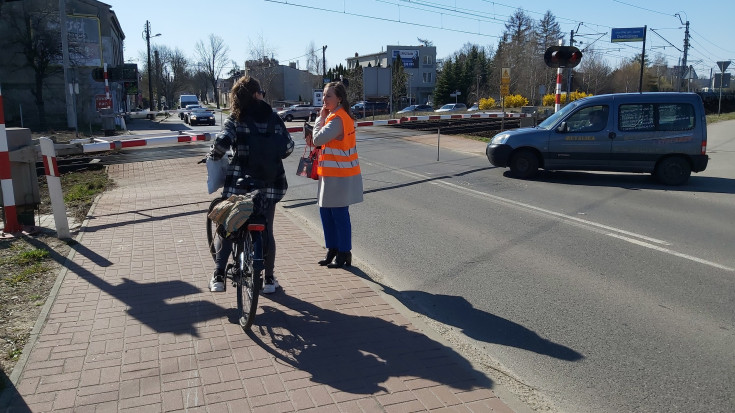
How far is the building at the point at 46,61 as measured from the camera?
38.8m

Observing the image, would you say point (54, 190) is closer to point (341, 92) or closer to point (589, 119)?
point (341, 92)

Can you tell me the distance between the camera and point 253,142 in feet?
16.4

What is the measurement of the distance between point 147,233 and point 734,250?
7.45 m

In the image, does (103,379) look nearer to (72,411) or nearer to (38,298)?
(72,411)

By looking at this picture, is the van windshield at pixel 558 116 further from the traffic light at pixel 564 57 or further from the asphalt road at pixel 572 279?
the traffic light at pixel 564 57

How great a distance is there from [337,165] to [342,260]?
1.01 metres

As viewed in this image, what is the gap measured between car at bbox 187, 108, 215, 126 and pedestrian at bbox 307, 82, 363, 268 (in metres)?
40.5

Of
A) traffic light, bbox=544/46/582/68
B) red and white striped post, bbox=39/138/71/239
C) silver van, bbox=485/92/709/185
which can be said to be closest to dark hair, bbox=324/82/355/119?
red and white striped post, bbox=39/138/71/239

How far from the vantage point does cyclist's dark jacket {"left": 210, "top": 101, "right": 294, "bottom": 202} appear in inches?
197

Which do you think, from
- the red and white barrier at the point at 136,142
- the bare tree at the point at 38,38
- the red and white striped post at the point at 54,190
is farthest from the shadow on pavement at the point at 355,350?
the bare tree at the point at 38,38

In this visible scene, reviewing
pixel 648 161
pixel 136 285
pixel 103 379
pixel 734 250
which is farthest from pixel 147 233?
pixel 648 161

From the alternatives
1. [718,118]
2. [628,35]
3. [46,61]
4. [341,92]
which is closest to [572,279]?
[341,92]

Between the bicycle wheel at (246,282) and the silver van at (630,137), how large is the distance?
9735mm

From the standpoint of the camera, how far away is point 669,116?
12469mm
